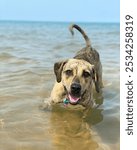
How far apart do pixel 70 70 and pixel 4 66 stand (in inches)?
178

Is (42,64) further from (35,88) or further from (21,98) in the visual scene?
(21,98)

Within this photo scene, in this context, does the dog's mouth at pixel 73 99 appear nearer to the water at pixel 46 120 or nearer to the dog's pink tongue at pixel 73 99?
the dog's pink tongue at pixel 73 99

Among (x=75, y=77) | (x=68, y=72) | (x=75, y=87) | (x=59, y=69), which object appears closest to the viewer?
(x=75, y=87)

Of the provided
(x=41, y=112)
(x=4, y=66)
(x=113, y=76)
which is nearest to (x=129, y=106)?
(x=41, y=112)

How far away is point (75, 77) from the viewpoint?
5938 millimetres

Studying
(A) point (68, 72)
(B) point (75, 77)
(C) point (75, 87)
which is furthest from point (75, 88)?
(A) point (68, 72)

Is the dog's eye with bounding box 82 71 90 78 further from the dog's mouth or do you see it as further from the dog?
the dog's mouth

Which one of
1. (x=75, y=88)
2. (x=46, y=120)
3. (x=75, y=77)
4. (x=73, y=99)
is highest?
(x=75, y=77)

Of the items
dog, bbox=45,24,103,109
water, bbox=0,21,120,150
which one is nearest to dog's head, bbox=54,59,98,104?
dog, bbox=45,24,103,109

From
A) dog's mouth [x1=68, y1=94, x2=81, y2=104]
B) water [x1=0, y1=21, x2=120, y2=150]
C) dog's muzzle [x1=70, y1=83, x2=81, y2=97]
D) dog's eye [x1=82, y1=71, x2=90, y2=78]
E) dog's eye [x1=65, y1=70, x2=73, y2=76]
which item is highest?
→ dog's eye [x1=65, y1=70, x2=73, y2=76]

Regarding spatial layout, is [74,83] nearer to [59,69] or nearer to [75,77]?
[75,77]

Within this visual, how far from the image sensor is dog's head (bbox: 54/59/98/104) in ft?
19.1

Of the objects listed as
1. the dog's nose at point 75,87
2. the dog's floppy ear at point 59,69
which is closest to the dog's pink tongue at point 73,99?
the dog's nose at point 75,87

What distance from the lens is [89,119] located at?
20.5ft
